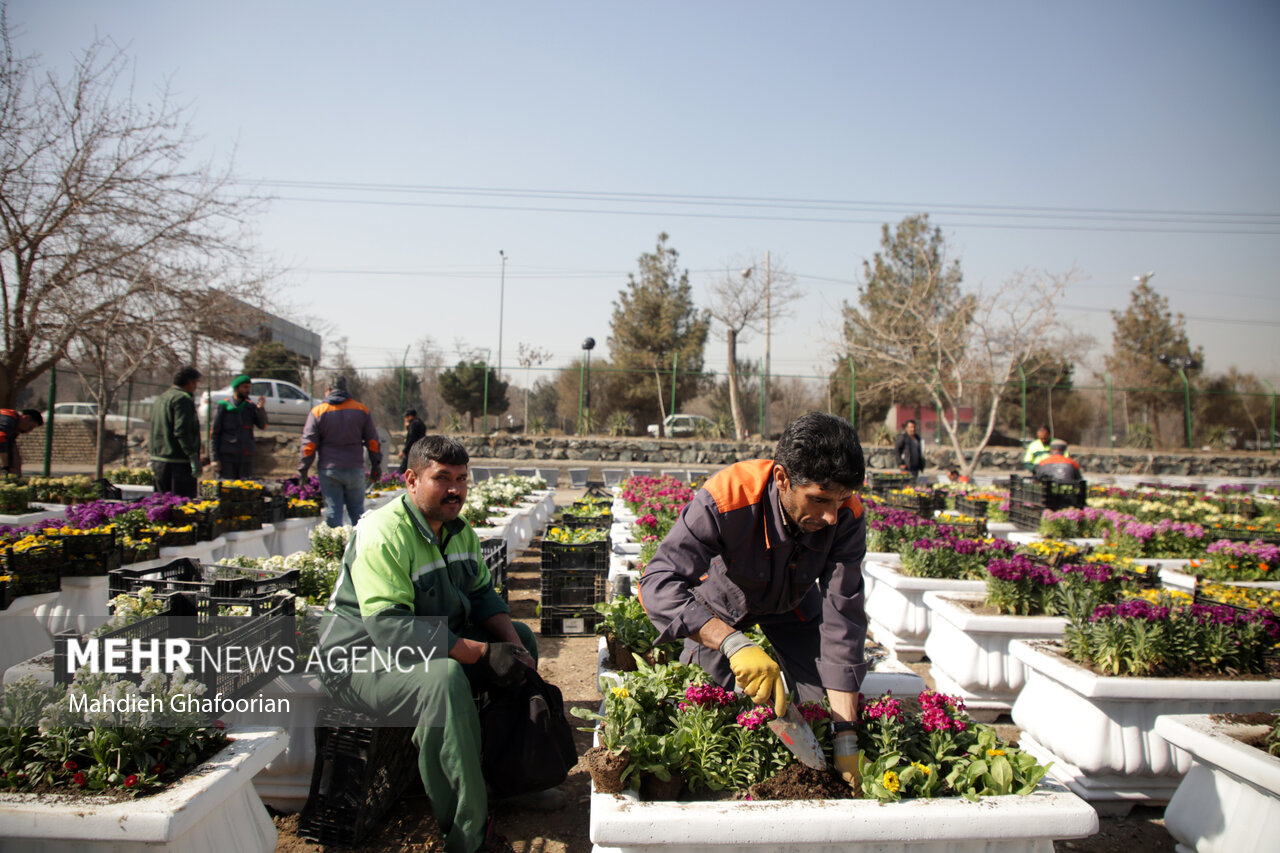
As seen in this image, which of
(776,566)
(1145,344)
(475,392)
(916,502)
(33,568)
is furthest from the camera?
(1145,344)

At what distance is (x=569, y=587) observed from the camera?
5492mm

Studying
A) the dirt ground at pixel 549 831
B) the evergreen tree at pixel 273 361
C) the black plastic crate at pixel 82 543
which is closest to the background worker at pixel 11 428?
the black plastic crate at pixel 82 543

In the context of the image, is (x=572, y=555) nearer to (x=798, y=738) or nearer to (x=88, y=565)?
(x=88, y=565)

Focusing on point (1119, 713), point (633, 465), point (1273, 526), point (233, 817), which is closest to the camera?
point (233, 817)

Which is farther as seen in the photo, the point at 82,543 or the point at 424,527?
the point at 82,543

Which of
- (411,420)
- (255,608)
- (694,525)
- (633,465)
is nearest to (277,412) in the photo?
(633,465)

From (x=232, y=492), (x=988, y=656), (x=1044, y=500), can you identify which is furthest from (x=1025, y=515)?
(x=232, y=492)

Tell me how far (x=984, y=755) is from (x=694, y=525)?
118cm

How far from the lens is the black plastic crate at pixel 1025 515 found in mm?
7945

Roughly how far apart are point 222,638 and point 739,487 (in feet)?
6.67

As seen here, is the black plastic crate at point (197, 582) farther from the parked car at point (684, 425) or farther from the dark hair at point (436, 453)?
the parked car at point (684, 425)

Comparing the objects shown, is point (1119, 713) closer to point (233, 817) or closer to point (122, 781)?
point (233, 817)

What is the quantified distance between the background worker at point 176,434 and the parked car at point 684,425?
15618 millimetres

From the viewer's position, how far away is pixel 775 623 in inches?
119
